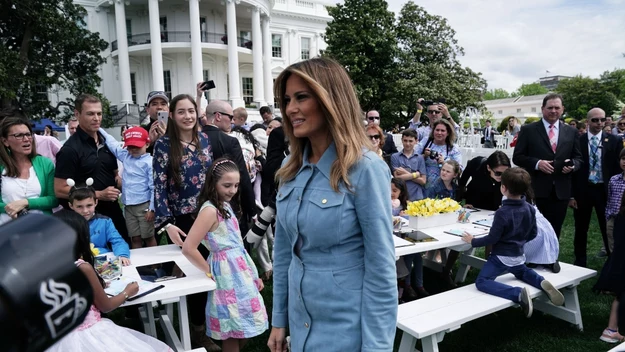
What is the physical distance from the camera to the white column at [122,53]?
26375 millimetres

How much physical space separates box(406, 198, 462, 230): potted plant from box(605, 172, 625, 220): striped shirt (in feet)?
6.97

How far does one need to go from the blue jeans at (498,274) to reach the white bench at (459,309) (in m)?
0.05

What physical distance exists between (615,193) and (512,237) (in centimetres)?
247

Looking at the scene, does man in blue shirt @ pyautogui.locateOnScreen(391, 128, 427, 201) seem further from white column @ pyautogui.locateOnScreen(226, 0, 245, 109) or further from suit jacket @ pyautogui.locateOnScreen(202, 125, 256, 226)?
white column @ pyautogui.locateOnScreen(226, 0, 245, 109)

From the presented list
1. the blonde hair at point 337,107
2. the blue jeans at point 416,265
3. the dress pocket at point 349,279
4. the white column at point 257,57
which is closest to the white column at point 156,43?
the white column at point 257,57

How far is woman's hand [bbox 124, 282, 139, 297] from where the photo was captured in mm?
2798

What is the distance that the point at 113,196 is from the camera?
407 cm

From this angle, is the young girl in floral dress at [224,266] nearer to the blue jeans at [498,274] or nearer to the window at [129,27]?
the blue jeans at [498,274]

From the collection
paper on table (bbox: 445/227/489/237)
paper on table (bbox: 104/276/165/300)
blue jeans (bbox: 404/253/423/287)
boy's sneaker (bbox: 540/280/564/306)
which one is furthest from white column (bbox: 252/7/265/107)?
boy's sneaker (bbox: 540/280/564/306)

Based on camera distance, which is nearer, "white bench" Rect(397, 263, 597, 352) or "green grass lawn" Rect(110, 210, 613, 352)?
"white bench" Rect(397, 263, 597, 352)

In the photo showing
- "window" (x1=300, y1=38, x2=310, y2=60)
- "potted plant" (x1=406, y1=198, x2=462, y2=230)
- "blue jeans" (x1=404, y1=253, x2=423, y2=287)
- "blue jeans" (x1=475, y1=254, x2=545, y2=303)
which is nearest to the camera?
"blue jeans" (x1=475, y1=254, x2=545, y2=303)

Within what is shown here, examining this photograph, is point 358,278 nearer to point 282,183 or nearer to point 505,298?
point 282,183

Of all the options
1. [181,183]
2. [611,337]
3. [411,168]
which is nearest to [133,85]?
[411,168]

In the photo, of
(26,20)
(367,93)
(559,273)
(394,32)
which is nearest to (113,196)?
(559,273)
